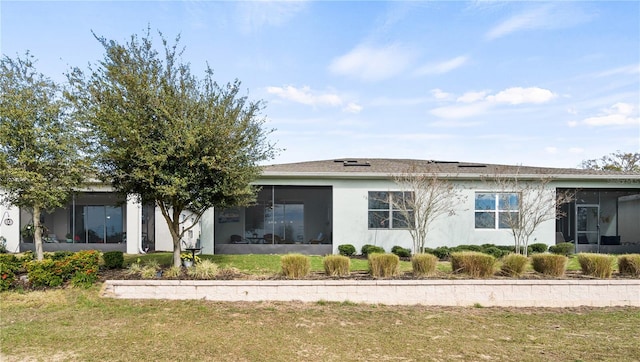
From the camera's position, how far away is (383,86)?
14.9 m

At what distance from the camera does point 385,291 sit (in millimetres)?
8125

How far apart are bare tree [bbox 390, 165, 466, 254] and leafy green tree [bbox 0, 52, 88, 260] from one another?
993 cm

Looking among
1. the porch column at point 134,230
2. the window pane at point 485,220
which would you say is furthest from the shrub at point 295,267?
the porch column at point 134,230

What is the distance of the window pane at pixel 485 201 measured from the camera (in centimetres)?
1580

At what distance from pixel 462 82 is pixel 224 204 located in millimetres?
9460

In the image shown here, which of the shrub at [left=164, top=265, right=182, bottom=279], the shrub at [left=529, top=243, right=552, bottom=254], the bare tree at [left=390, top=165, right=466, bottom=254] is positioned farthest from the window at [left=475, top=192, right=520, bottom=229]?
the shrub at [left=164, top=265, right=182, bottom=279]

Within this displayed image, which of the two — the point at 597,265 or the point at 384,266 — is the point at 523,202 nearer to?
the point at 597,265

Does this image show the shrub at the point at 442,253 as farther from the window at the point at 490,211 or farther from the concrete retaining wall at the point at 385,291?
the concrete retaining wall at the point at 385,291

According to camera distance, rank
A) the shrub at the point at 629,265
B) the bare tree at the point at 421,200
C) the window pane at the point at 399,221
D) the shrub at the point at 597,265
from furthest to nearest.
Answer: the window pane at the point at 399,221 < the bare tree at the point at 421,200 < the shrub at the point at 629,265 < the shrub at the point at 597,265

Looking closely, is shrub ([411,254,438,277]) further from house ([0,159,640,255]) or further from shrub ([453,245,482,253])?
house ([0,159,640,255])

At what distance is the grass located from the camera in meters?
5.29

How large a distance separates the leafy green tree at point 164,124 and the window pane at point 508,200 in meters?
10.6

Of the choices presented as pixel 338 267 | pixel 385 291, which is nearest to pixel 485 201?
pixel 338 267

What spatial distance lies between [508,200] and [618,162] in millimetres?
29362
